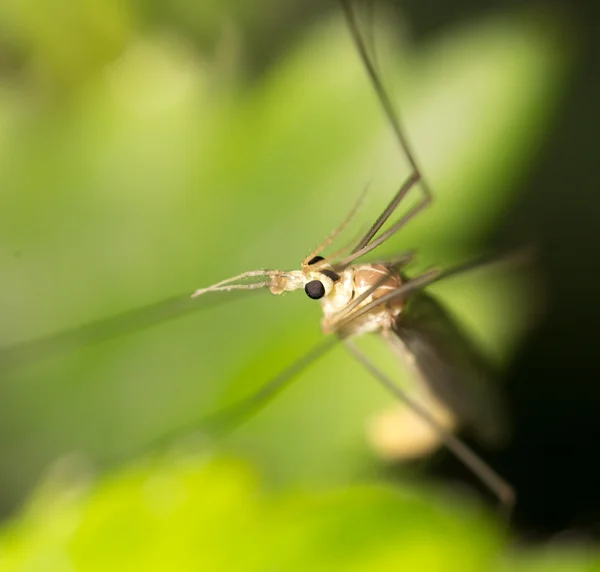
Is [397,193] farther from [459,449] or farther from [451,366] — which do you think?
[459,449]

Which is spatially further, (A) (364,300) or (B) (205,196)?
(B) (205,196)

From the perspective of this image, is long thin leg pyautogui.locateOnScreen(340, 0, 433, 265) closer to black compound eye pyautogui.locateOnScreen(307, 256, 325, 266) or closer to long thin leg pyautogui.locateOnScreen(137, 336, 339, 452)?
black compound eye pyautogui.locateOnScreen(307, 256, 325, 266)

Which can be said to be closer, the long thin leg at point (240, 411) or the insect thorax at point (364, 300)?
the insect thorax at point (364, 300)

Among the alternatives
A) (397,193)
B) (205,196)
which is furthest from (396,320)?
(205,196)

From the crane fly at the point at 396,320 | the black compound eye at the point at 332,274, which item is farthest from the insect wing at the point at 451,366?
the black compound eye at the point at 332,274

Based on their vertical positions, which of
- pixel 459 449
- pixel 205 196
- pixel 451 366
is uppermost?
pixel 205 196

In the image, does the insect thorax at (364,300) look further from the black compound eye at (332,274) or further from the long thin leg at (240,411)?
the long thin leg at (240,411)
